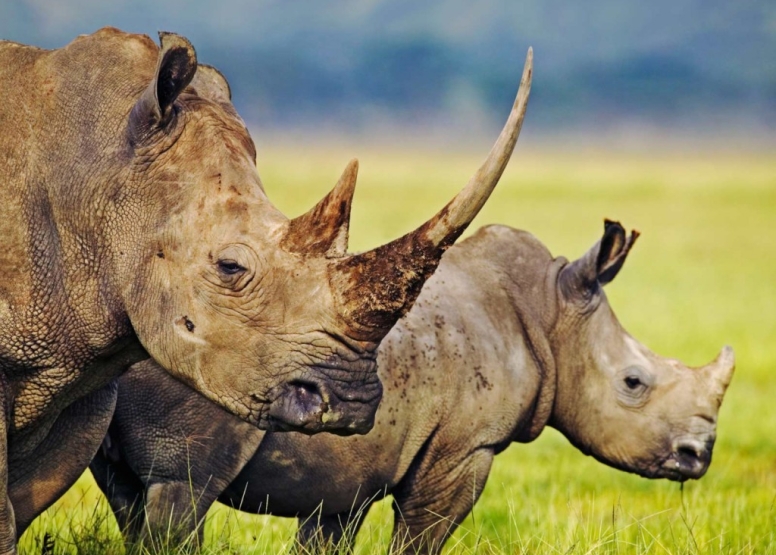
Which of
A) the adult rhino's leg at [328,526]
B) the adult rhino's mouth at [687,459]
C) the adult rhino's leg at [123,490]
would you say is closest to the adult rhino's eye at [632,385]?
the adult rhino's mouth at [687,459]

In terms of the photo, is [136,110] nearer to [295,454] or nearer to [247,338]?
→ [247,338]

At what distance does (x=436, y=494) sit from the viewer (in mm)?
6566

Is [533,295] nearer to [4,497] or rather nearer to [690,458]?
[690,458]

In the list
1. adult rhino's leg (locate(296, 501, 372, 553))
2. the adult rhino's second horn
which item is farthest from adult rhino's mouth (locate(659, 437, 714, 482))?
the adult rhino's second horn

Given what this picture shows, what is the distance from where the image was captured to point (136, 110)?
4641mm

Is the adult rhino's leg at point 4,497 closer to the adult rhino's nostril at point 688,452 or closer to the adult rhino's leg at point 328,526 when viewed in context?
the adult rhino's leg at point 328,526

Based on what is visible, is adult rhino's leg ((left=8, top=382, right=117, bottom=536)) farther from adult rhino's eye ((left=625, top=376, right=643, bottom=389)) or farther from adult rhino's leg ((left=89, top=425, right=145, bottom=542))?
adult rhino's eye ((left=625, top=376, right=643, bottom=389))

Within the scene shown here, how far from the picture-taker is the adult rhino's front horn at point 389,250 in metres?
4.45

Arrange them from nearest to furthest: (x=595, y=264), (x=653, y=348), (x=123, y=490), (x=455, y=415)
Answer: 1. (x=123, y=490)
2. (x=455, y=415)
3. (x=595, y=264)
4. (x=653, y=348)

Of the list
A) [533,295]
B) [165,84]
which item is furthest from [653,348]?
[165,84]

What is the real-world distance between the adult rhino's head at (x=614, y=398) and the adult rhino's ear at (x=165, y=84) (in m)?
3.28

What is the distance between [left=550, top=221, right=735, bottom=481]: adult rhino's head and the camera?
7.30 m

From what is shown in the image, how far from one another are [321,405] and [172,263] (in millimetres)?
737

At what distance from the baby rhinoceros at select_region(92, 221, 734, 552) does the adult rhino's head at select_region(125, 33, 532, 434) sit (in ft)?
3.55
